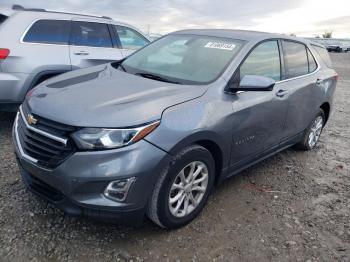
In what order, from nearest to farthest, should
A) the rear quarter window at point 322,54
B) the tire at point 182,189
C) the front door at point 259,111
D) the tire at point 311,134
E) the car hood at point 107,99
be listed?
the car hood at point 107,99, the tire at point 182,189, the front door at point 259,111, the tire at point 311,134, the rear quarter window at point 322,54

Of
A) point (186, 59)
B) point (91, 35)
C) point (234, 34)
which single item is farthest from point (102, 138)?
point (91, 35)

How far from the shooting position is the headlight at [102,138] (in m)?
2.48

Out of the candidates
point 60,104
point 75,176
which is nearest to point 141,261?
point 75,176

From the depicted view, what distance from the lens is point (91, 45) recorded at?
5.66 metres

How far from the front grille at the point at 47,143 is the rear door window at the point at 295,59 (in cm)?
271

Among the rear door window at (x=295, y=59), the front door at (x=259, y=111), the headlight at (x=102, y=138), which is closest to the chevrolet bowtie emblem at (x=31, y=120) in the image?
the headlight at (x=102, y=138)

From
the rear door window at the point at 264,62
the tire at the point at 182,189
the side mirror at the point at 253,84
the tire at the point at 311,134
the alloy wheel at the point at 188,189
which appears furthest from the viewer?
the tire at the point at 311,134

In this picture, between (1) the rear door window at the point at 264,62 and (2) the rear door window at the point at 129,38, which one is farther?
(2) the rear door window at the point at 129,38

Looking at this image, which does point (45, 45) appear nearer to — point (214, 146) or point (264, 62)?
point (264, 62)

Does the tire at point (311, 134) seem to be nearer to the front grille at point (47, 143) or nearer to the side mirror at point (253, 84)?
the side mirror at point (253, 84)

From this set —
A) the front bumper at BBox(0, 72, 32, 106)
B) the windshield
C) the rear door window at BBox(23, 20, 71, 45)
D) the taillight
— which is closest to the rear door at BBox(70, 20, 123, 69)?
the rear door window at BBox(23, 20, 71, 45)

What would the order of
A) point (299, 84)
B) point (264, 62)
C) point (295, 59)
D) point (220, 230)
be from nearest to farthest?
point (220, 230)
point (264, 62)
point (299, 84)
point (295, 59)

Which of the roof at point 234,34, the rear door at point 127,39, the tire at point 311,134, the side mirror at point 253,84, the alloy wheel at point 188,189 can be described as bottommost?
the tire at point 311,134

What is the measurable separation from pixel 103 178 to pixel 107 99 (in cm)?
66
